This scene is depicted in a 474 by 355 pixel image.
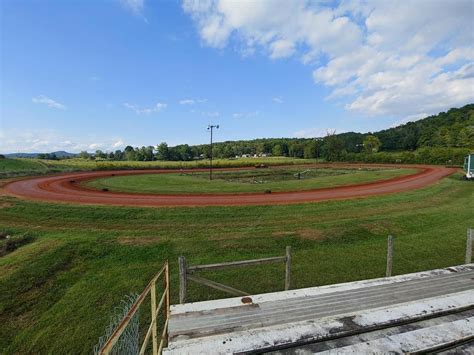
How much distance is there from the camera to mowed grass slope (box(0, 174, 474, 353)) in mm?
7078

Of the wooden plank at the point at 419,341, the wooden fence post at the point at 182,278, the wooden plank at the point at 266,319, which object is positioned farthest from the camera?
the wooden fence post at the point at 182,278

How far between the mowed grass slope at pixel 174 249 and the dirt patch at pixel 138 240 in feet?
0.14

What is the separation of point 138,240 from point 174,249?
187 cm

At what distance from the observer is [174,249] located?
422 inches

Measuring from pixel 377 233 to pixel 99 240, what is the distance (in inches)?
480

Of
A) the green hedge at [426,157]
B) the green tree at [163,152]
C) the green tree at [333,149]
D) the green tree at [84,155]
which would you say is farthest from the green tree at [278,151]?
the green tree at [84,155]

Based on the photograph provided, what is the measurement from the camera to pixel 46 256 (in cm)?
988

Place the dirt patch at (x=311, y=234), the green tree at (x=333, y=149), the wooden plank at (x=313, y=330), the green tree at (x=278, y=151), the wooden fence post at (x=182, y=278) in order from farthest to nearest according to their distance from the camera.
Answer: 1. the green tree at (x=278, y=151)
2. the green tree at (x=333, y=149)
3. the dirt patch at (x=311, y=234)
4. the wooden fence post at (x=182, y=278)
5. the wooden plank at (x=313, y=330)

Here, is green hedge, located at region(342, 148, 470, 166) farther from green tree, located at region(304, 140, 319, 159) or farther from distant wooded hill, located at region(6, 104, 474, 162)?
green tree, located at region(304, 140, 319, 159)

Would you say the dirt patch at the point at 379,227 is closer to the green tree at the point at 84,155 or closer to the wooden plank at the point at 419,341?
the wooden plank at the point at 419,341

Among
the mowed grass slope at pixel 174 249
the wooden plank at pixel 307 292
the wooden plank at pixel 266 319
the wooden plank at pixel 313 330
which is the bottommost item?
the mowed grass slope at pixel 174 249

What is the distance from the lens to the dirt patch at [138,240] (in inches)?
440

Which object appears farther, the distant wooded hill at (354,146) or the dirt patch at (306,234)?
the distant wooded hill at (354,146)

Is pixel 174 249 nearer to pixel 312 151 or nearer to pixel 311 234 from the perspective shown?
pixel 311 234
